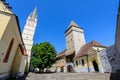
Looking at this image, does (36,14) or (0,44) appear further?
(36,14)

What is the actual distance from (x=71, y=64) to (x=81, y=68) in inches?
235

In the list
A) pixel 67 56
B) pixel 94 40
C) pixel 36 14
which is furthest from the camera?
pixel 36 14

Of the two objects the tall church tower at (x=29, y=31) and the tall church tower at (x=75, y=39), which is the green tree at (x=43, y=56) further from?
the tall church tower at (x=75, y=39)

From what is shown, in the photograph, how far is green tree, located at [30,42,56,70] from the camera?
88.8ft

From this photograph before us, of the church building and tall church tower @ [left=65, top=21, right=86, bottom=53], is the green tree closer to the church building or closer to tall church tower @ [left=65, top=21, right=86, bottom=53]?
tall church tower @ [left=65, top=21, right=86, bottom=53]

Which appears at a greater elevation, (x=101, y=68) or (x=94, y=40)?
(x=94, y=40)

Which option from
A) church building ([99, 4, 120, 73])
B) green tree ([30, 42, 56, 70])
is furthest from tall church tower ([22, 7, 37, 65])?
church building ([99, 4, 120, 73])

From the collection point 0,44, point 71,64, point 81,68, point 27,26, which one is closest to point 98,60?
point 81,68

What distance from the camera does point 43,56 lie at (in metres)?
27.8

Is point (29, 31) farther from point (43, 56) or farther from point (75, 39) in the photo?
point (75, 39)

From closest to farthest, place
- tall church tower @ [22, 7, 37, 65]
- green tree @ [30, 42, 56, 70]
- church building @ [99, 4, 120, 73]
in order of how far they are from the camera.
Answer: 1. church building @ [99, 4, 120, 73]
2. green tree @ [30, 42, 56, 70]
3. tall church tower @ [22, 7, 37, 65]

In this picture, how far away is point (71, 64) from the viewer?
35.7 meters

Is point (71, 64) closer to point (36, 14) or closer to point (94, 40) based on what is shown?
point (94, 40)

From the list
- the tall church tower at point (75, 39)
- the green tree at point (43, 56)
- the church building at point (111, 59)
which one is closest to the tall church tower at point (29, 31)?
the green tree at point (43, 56)
